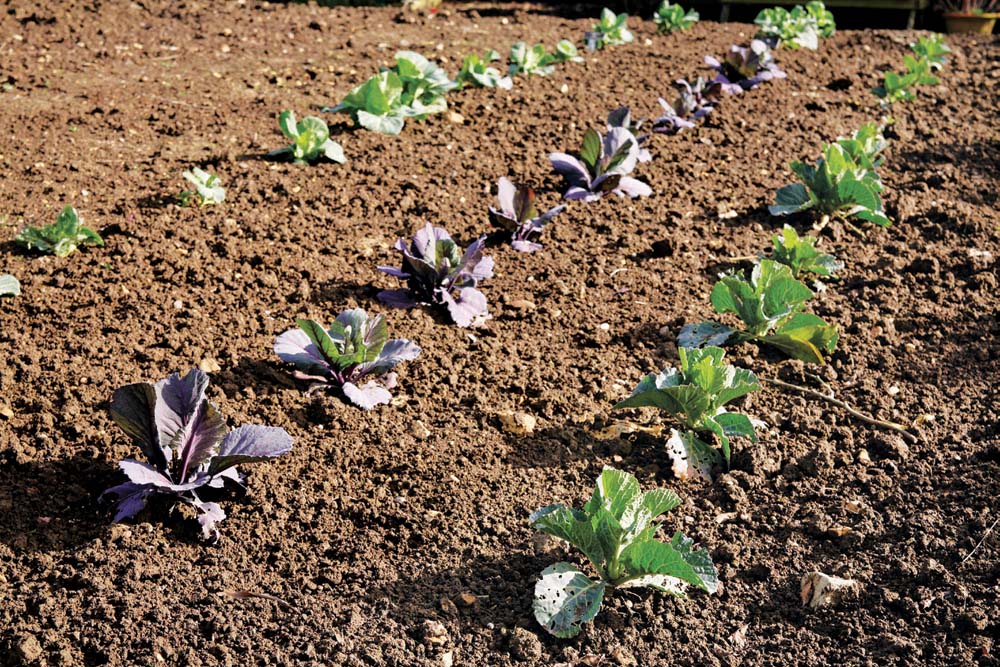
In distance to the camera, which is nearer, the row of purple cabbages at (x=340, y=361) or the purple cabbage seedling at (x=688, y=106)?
the row of purple cabbages at (x=340, y=361)

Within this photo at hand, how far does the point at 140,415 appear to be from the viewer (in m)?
2.72

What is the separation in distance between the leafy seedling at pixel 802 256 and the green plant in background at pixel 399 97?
6.79 feet

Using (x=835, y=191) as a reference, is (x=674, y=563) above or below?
below

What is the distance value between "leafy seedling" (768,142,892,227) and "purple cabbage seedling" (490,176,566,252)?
3.64ft

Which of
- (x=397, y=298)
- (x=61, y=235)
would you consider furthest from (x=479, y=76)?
(x=61, y=235)

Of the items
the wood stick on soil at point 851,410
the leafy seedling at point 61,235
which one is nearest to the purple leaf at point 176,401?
the leafy seedling at point 61,235

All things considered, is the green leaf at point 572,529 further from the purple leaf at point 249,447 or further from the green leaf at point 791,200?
the green leaf at point 791,200

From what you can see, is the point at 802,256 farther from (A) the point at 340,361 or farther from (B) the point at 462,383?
(A) the point at 340,361

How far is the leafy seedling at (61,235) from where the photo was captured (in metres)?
3.91

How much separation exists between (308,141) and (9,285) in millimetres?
1608

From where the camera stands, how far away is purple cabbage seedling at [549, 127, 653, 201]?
4703 millimetres

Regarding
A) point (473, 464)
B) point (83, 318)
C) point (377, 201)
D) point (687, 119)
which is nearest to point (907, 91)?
point (687, 119)

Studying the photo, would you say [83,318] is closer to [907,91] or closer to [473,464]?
[473,464]

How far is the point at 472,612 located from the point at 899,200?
327cm
